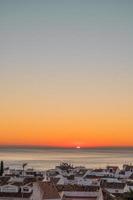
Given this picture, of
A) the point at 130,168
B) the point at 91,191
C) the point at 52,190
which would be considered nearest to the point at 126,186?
the point at 91,191

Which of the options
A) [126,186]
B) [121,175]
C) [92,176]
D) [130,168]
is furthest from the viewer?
[130,168]

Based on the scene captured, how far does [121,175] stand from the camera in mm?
97500

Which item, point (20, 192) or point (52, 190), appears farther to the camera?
point (20, 192)

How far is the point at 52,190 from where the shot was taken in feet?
163

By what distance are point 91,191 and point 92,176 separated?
32056 millimetres

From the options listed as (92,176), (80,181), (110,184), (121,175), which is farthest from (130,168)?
(110,184)

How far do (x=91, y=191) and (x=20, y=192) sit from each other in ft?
30.4

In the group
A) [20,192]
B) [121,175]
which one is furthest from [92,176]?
[20,192]

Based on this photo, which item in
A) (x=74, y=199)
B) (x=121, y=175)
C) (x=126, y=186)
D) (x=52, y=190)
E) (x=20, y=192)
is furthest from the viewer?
(x=121, y=175)

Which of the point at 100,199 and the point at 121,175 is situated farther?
the point at 121,175

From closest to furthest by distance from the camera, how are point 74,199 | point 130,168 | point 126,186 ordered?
point 74,199
point 126,186
point 130,168

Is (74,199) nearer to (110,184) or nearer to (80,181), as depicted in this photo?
(110,184)

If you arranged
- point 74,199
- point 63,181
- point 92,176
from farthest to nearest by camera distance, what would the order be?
point 92,176 < point 63,181 < point 74,199

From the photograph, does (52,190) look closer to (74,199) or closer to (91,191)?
(74,199)
